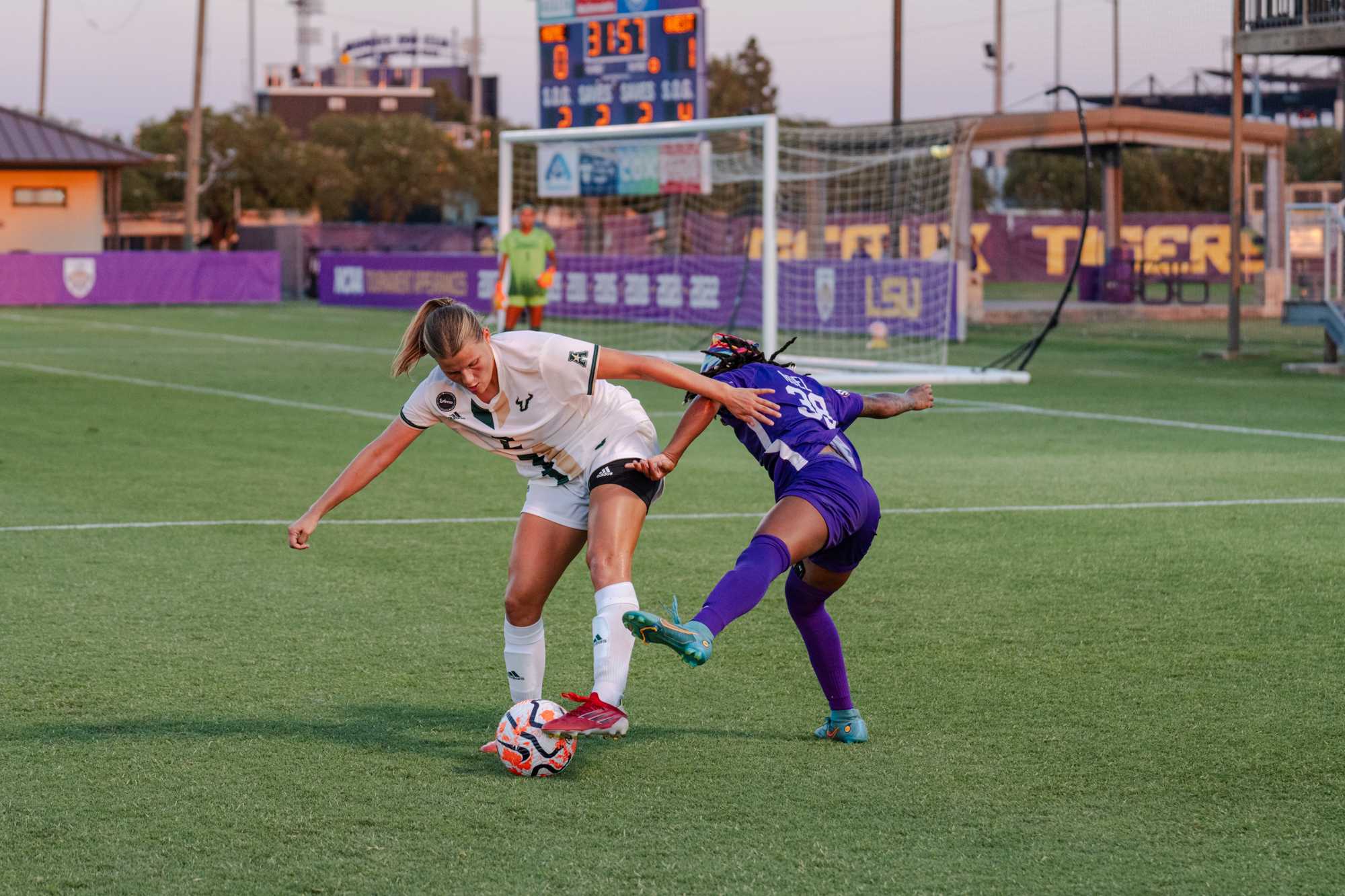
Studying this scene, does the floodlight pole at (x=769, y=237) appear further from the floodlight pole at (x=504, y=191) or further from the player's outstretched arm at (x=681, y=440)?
the player's outstretched arm at (x=681, y=440)

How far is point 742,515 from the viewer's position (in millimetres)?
10758

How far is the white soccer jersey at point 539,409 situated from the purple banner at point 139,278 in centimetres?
3895

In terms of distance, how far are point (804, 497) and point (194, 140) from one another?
48181 millimetres

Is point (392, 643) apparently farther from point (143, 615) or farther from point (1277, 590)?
point (1277, 590)

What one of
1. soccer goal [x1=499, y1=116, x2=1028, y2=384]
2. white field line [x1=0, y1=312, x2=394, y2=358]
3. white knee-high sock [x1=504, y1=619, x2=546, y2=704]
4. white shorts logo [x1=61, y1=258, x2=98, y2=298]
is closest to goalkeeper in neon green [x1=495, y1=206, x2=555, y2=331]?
soccer goal [x1=499, y1=116, x2=1028, y2=384]

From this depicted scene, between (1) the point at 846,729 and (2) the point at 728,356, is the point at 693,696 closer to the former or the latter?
(1) the point at 846,729

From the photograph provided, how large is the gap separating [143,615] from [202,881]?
355 centimetres

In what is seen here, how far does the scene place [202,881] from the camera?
170 inches

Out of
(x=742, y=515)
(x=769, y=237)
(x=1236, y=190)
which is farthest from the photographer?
(x=1236, y=190)

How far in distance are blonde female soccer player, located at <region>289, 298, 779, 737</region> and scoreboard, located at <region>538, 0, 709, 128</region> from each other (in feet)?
59.8

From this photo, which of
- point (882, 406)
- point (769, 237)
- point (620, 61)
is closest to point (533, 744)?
point (882, 406)

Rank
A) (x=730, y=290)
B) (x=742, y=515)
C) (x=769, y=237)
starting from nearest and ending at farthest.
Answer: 1. (x=742, y=515)
2. (x=769, y=237)
3. (x=730, y=290)

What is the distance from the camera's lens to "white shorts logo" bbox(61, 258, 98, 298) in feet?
139

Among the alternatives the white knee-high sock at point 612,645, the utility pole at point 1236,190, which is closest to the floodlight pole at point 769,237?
the utility pole at point 1236,190
